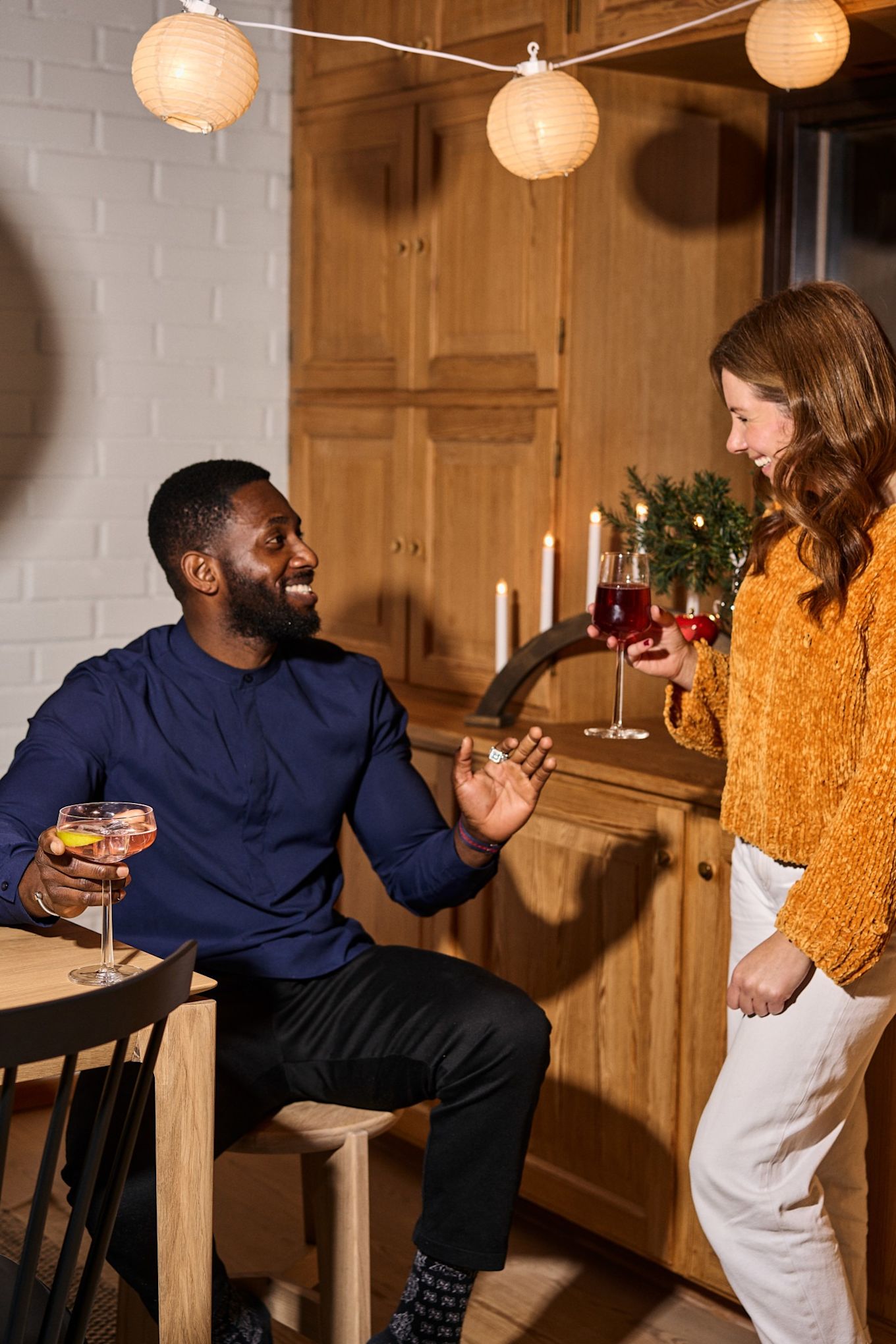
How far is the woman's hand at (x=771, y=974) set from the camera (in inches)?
69.6

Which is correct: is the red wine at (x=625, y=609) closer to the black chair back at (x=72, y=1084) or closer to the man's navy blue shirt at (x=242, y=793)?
the man's navy blue shirt at (x=242, y=793)

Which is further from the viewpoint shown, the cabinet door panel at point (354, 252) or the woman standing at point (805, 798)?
the cabinet door panel at point (354, 252)

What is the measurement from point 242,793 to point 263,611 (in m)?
0.28

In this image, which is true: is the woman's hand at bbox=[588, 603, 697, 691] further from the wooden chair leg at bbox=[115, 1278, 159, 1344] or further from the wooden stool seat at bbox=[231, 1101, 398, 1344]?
the wooden chair leg at bbox=[115, 1278, 159, 1344]

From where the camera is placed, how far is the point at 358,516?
11.3 feet

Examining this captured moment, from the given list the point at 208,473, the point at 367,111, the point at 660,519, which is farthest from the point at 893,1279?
the point at 367,111

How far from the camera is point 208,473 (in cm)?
241

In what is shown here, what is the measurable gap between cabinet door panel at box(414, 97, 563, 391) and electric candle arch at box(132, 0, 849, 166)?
569mm

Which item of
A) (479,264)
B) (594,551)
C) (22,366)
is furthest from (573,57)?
(22,366)

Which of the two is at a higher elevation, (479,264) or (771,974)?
(479,264)

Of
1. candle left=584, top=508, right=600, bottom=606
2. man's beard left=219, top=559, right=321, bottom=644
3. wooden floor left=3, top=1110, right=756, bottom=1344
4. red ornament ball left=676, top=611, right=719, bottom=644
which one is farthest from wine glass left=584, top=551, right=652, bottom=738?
wooden floor left=3, top=1110, right=756, bottom=1344

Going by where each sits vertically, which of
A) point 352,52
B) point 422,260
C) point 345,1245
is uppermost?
point 352,52

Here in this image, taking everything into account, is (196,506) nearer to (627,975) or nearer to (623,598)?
(623,598)

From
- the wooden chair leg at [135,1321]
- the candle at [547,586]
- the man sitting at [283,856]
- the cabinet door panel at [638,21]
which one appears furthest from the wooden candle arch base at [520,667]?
the wooden chair leg at [135,1321]
